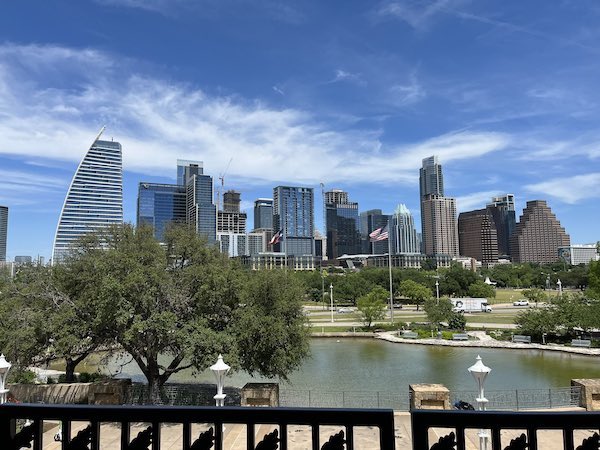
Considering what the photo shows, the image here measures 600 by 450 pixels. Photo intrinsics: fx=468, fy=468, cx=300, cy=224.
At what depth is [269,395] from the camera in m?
15.7

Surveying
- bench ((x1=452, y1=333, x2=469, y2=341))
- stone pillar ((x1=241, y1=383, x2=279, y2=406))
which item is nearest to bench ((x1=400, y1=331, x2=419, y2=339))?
bench ((x1=452, y1=333, x2=469, y2=341))

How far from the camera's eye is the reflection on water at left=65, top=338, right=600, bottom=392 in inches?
1061

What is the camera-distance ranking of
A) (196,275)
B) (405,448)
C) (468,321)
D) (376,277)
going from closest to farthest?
(405,448), (196,275), (468,321), (376,277)

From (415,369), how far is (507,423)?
31.5 meters

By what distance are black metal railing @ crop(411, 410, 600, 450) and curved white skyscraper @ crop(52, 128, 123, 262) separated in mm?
163635

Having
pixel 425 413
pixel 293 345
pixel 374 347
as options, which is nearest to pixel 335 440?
pixel 425 413

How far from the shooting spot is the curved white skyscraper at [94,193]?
516ft

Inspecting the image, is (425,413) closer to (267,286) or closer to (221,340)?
(221,340)

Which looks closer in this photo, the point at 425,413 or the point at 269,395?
the point at 425,413

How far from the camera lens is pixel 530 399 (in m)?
20.8

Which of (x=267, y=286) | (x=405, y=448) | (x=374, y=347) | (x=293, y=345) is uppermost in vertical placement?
(x=267, y=286)

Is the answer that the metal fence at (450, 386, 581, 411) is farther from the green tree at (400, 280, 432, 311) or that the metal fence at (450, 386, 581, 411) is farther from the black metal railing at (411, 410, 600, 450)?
the green tree at (400, 280, 432, 311)

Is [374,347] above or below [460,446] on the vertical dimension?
below

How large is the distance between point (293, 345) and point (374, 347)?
23.3 m
